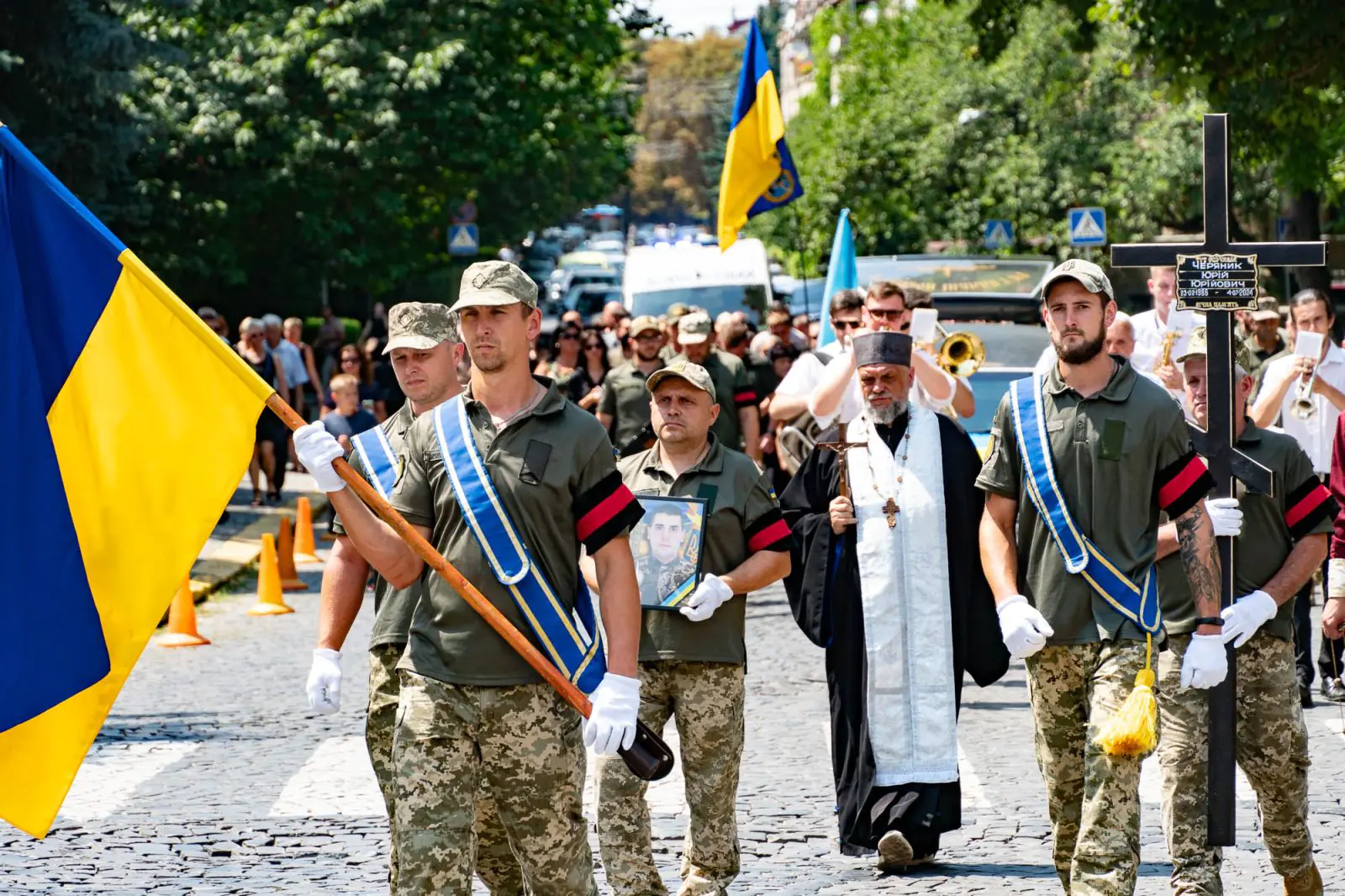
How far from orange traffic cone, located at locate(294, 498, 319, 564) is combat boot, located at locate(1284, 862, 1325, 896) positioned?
40.8 ft

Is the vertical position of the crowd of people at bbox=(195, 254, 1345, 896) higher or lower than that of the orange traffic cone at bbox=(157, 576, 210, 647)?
higher

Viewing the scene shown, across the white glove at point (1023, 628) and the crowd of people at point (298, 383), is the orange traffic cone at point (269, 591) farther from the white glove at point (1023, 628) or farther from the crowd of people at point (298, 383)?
the white glove at point (1023, 628)

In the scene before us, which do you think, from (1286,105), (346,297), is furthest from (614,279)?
(1286,105)

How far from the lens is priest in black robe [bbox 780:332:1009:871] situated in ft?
26.1

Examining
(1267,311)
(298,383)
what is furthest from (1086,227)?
(1267,311)

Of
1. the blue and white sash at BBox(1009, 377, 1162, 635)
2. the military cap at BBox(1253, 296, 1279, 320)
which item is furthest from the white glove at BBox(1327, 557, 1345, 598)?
the military cap at BBox(1253, 296, 1279, 320)

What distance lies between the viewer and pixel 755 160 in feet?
59.1

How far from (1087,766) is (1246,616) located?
985 millimetres

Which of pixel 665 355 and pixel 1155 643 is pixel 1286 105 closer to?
pixel 665 355

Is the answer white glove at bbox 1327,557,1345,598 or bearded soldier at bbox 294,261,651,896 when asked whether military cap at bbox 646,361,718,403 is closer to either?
bearded soldier at bbox 294,261,651,896

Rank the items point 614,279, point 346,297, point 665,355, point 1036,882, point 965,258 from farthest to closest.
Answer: point 614,279 < point 346,297 < point 965,258 < point 665,355 < point 1036,882

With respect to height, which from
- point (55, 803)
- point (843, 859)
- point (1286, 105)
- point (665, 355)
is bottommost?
point (843, 859)

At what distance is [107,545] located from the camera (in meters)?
5.91

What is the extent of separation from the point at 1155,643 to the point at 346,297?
38.7m
